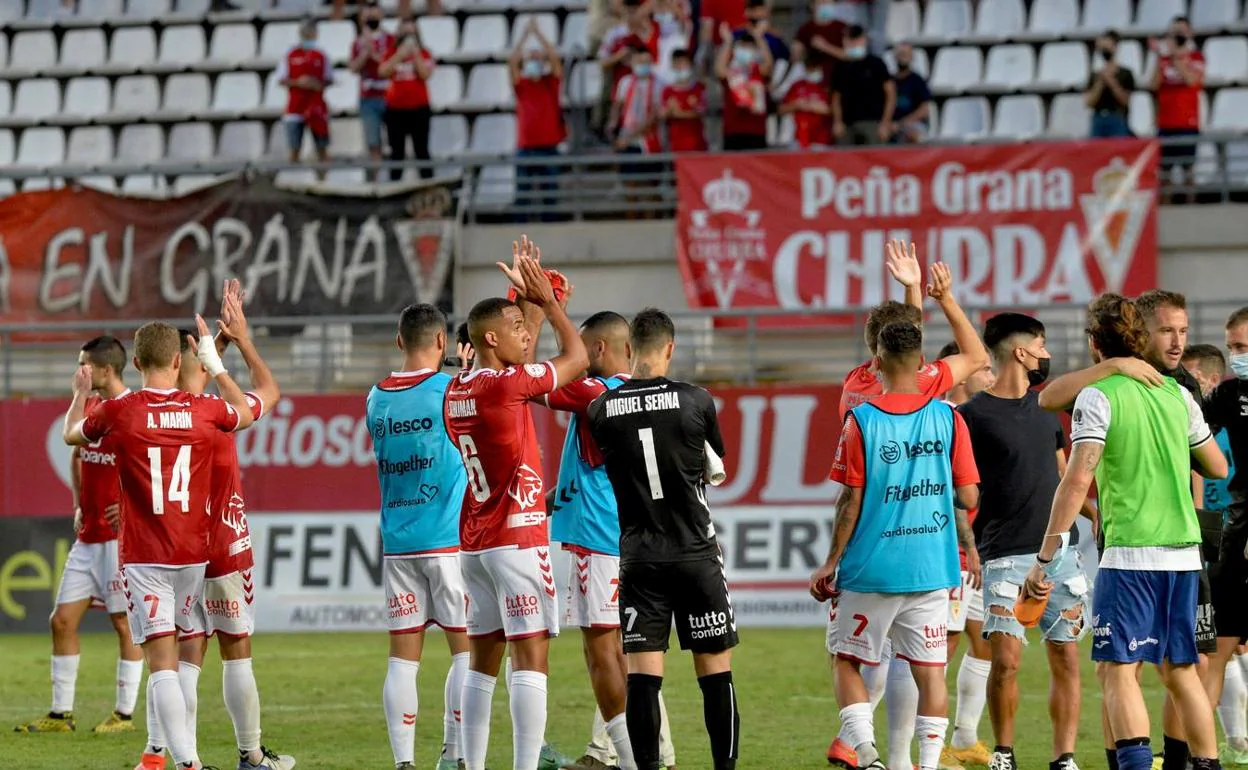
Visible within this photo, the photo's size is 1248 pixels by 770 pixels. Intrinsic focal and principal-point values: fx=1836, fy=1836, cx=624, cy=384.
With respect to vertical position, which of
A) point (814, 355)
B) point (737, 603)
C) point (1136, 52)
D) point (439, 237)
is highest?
point (1136, 52)

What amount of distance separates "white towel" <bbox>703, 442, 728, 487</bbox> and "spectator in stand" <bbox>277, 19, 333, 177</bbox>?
16.3 metres

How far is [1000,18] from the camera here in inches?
993

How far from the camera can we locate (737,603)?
18.9 meters

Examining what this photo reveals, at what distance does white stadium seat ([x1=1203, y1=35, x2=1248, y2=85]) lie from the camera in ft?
79.2

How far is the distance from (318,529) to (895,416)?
12.1 metres

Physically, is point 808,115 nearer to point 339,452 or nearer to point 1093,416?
point 339,452

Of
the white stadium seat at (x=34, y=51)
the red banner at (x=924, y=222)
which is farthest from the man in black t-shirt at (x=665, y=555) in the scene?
the white stadium seat at (x=34, y=51)

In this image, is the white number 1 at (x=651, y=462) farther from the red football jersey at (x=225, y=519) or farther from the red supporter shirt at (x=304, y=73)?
the red supporter shirt at (x=304, y=73)

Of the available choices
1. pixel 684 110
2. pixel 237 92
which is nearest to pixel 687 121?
pixel 684 110

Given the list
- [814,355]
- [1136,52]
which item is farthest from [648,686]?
[1136,52]

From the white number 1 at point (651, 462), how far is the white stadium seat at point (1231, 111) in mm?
16986

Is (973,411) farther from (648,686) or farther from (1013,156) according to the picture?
(1013,156)

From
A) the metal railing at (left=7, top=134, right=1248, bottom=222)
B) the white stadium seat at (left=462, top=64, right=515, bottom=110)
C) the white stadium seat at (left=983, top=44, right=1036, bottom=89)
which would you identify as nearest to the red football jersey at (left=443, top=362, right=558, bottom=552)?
the metal railing at (left=7, top=134, right=1248, bottom=222)

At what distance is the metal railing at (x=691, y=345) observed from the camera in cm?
2041
